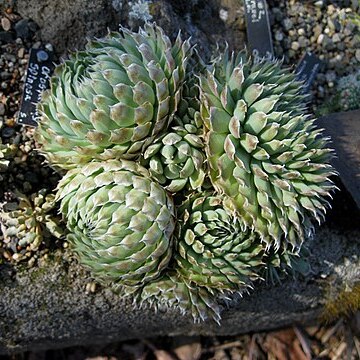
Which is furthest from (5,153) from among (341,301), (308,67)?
(341,301)

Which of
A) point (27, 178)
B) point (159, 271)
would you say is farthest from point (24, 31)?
point (159, 271)

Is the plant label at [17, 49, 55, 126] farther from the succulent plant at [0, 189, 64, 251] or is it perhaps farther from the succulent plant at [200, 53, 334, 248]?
the succulent plant at [200, 53, 334, 248]

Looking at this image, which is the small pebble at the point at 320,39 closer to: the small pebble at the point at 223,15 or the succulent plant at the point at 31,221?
the small pebble at the point at 223,15

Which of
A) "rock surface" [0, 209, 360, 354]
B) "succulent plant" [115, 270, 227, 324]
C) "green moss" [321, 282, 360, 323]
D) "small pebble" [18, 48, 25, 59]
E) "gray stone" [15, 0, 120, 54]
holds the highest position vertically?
"gray stone" [15, 0, 120, 54]

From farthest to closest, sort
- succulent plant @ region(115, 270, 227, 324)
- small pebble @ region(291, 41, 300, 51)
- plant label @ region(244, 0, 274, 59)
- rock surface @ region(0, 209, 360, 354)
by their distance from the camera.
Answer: small pebble @ region(291, 41, 300, 51)
plant label @ region(244, 0, 274, 59)
rock surface @ region(0, 209, 360, 354)
succulent plant @ region(115, 270, 227, 324)

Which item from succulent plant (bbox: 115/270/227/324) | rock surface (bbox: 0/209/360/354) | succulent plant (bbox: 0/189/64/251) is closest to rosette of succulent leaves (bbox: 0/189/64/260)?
succulent plant (bbox: 0/189/64/251)

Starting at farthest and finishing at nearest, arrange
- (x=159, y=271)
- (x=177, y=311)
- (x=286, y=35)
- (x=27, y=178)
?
1. (x=286, y=35)
2. (x=177, y=311)
3. (x=27, y=178)
4. (x=159, y=271)

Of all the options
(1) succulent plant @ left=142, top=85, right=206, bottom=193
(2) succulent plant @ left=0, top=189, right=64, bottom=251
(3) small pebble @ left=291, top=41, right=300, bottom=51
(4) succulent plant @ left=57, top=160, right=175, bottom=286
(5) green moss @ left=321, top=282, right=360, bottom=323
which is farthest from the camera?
(3) small pebble @ left=291, top=41, right=300, bottom=51

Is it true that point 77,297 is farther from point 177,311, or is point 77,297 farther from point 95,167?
point 95,167
